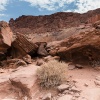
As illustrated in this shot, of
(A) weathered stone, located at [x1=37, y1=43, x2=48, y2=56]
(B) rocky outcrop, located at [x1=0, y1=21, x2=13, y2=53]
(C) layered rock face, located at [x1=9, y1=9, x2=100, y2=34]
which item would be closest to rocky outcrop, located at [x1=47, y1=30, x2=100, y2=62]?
(A) weathered stone, located at [x1=37, y1=43, x2=48, y2=56]

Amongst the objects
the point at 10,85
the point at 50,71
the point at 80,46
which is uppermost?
the point at 80,46

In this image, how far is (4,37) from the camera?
31.8 ft

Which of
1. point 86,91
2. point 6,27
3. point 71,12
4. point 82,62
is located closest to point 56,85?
point 86,91

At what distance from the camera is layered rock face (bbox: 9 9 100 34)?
27875mm

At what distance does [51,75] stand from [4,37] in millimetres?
4131

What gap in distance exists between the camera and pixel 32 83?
20.2ft

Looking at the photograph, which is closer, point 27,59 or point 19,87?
point 19,87

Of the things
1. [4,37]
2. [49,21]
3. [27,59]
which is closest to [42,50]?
[27,59]

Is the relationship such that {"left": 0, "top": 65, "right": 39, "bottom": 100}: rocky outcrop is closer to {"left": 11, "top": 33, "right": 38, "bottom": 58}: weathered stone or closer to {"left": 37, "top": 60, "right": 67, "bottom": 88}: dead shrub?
{"left": 37, "top": 60, "right": 67, "bottom": 88}: dead shrub

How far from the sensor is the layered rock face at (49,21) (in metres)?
27.9

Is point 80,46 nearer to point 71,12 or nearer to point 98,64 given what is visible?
point 98,64

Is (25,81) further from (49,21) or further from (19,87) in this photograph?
(49,21)

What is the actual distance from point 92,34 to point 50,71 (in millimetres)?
2178

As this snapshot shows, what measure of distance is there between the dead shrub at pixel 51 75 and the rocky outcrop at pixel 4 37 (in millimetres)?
3494
